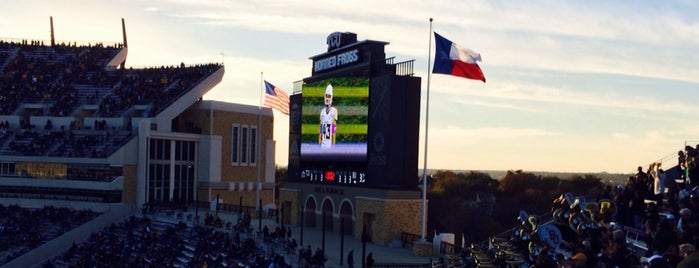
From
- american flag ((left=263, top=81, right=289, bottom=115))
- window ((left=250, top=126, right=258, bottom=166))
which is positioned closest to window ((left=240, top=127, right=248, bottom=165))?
window ((left=250, top=126, right=258, bottom=166))

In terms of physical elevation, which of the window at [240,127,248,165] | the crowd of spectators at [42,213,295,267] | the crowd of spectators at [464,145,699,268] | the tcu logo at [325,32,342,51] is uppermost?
the tcu logo at [325,32,342,51]

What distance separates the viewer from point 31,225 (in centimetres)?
5288

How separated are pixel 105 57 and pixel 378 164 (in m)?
38.8

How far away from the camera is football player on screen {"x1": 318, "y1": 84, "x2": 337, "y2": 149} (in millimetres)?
43375

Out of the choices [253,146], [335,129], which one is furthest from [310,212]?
[253,146]

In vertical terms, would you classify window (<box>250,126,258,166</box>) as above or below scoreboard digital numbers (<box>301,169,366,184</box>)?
above

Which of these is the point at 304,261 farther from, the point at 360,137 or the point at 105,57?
the point at 105,57

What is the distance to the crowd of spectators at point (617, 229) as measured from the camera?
46.3 feet

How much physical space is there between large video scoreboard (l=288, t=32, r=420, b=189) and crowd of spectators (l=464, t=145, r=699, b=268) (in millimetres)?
13598

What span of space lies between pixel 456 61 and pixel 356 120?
8218 mm

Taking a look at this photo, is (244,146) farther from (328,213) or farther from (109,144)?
(328,213)

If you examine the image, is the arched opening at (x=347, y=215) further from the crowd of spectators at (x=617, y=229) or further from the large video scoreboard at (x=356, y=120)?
the crowd of spectators at (x=617, y=229)

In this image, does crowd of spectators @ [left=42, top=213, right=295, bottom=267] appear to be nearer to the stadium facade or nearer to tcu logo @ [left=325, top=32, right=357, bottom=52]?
the stadium facade

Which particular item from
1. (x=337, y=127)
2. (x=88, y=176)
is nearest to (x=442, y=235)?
(x=337, y=127)
